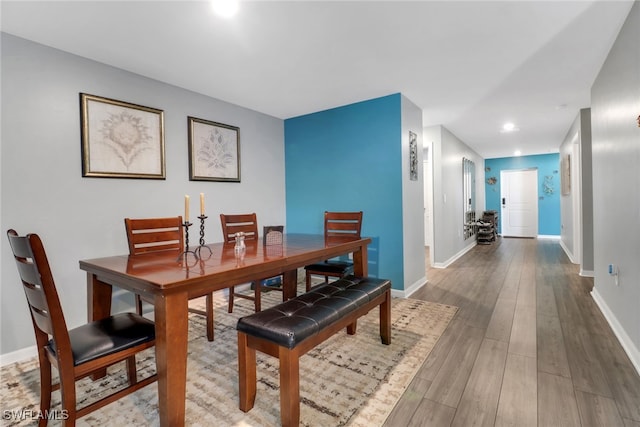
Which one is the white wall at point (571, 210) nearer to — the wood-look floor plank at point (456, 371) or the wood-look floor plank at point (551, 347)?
the wood-look floor plank at point (551, 347)

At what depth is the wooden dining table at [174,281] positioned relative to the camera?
124 centimetres

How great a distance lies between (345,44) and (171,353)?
2294 millimetres

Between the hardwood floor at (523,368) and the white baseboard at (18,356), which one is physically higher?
the white baseboard at (18,356)

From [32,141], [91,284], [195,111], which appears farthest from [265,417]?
[195,111]

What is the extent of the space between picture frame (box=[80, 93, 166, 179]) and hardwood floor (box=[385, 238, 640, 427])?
109 inches

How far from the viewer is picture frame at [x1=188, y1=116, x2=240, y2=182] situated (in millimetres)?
3227

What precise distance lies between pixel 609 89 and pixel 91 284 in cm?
407

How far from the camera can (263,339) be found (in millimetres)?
1432

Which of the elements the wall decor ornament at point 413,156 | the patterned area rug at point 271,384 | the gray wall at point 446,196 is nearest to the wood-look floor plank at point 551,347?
the patterned area rug at point 271,384

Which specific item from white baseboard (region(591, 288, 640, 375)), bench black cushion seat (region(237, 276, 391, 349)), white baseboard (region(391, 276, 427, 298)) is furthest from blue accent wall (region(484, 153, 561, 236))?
bench black cushion seat (region(237, 276, 391, 349))

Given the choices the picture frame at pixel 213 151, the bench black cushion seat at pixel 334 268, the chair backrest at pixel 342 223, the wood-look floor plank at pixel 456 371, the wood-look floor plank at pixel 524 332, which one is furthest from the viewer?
the picture frame at pixel 213 151

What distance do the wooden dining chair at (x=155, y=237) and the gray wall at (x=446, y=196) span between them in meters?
3.70

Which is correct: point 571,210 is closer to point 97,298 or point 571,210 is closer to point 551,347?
point 551,347

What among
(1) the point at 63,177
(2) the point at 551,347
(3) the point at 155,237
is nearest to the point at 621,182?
(2) the point at 551,347
